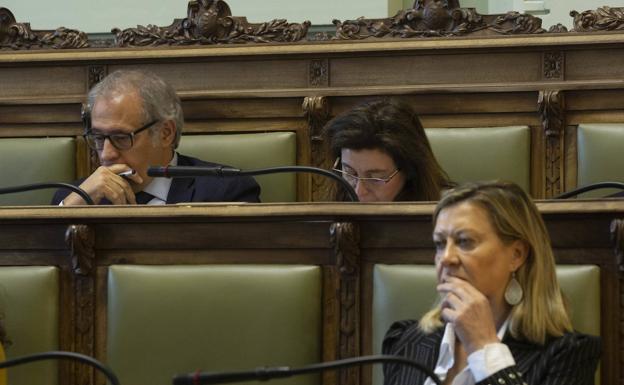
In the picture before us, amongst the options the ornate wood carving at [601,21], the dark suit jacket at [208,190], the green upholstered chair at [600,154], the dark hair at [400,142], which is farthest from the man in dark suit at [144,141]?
the ornate wood carving at [601,21]

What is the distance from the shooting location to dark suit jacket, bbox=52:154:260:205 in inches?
73.2

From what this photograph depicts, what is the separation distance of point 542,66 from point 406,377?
93 centimetres

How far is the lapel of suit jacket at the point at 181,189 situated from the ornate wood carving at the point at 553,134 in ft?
1.77

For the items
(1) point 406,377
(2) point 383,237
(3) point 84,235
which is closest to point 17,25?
(3) point 84,235

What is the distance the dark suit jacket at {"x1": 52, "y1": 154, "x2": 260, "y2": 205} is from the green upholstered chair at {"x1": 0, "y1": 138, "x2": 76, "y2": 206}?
10cm

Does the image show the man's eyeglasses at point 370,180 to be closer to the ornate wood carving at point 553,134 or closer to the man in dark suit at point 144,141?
the man in dark suit at point 144,141

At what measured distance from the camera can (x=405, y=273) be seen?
1.26m

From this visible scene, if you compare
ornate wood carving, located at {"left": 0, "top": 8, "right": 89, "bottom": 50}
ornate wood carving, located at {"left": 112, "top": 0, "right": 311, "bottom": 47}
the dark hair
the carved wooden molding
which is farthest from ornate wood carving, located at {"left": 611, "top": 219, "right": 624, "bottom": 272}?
ornate wood carving, located at {"left": 0, "top": 8, "right": 89, "bottom": 50}

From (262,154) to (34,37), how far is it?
1.77 feet

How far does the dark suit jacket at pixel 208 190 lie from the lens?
186 cm

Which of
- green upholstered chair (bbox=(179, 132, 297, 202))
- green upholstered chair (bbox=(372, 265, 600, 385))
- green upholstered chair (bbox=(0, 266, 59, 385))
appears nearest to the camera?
green upholstered chair (bbox=(372, 265, 600, 385))

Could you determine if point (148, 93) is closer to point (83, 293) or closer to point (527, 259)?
point (83, 293)

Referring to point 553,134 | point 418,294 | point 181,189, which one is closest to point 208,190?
point 181,189

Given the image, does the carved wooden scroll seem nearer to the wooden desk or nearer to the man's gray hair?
the wooden desk
